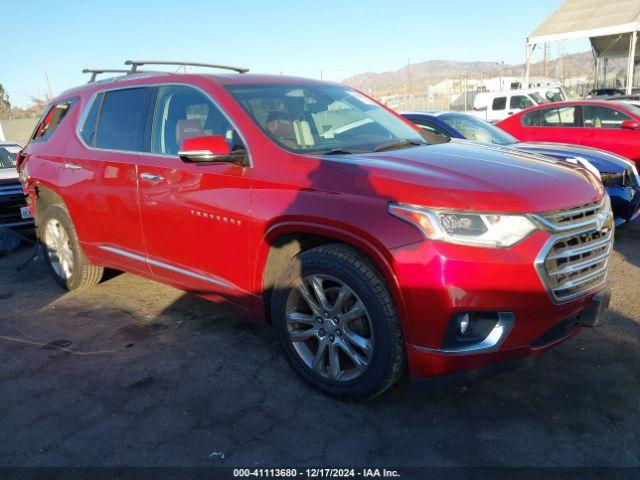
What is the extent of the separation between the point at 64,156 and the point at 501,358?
3.91m

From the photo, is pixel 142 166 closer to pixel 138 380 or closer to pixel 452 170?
pixel 138 380

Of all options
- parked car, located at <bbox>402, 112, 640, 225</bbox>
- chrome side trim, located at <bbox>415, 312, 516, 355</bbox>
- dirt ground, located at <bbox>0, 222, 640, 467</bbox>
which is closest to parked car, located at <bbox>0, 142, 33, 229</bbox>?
dirt ground, located at <bbox>0, 222, 640, 467</bbox>

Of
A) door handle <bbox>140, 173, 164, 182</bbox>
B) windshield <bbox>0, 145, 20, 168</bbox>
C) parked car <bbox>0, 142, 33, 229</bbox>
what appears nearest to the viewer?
door handle <bbox>140, 173, 164, 182</bbox>

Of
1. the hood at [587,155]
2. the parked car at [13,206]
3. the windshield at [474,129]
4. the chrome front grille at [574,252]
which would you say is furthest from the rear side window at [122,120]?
the windshield at [474,129]

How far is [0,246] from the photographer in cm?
677

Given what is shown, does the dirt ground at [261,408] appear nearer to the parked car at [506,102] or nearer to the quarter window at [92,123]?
the quarter window at [92,123]

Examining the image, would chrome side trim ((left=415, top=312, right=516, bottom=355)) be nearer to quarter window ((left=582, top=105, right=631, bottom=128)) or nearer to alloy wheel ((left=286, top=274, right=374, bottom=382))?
alloy wheel ((left=286, top=274, right=374, bottom=382))

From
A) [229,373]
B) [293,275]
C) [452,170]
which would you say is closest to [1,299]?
[229,373]

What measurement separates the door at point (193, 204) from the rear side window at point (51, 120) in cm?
147

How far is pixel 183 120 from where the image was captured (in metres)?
3.71

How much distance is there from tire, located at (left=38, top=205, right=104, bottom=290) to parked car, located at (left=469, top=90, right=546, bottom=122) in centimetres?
1556

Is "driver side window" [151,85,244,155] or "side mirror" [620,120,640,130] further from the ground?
"driver side window" [151,85,244,155]

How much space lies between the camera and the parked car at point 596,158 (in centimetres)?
593

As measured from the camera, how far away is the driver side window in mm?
3490
